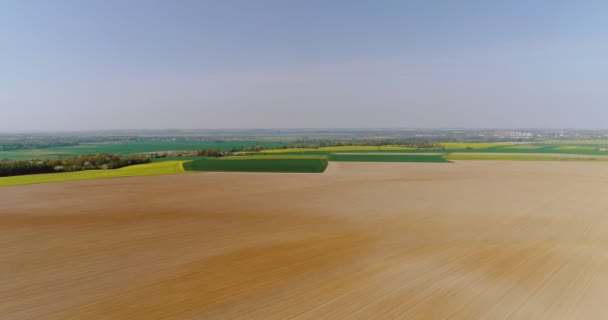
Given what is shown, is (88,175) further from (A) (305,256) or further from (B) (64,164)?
(A) (305,256)

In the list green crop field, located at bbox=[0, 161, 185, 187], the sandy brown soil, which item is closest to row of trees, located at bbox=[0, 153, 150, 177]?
green crop field, located at bbox=[0, 161, 185, 187]

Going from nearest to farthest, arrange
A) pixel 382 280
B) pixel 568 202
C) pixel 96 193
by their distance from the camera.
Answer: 1. pixel 382 280
2. pixel 568 202
3. pixel 96 193

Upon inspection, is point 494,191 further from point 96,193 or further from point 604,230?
point 96,193

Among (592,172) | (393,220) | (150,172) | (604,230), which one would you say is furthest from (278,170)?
(592,172)

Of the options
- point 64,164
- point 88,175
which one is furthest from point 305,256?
point 64,164

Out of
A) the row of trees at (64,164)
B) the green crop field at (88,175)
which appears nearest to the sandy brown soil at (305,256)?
the green crop field at (88,175)

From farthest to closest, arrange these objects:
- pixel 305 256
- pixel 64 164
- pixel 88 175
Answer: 1. pixel 64 164
2. pixel 88 175
3. pixel 305 256

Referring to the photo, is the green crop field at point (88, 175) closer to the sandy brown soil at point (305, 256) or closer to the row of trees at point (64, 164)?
the row of trees at point (64, 164)

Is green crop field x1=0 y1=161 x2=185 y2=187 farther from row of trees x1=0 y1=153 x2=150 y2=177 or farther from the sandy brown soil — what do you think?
the sandy brown soil
